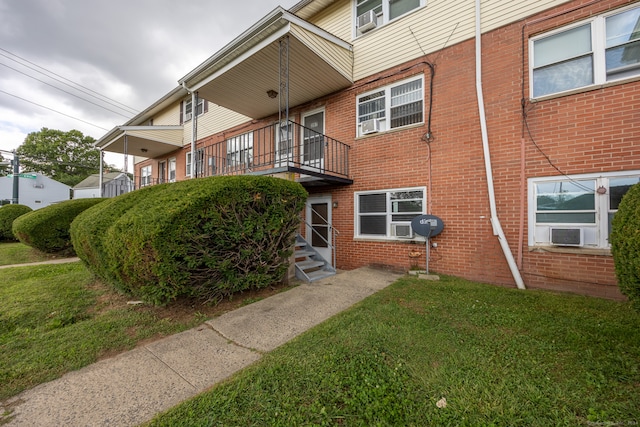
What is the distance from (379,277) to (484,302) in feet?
7.34

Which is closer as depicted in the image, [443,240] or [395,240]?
[443,240]

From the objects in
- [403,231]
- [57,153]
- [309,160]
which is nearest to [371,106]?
[309,160]

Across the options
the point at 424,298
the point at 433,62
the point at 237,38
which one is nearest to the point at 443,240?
the point at 424,298

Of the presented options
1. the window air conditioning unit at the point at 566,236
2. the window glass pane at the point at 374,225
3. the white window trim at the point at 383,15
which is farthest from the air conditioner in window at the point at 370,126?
the window air conditioning unit at the point at 566,236

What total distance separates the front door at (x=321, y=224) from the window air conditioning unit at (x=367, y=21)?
4.85 meters

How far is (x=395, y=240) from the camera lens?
6.78 metres

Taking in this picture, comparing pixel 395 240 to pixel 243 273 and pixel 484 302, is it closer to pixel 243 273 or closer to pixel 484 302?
pixel 484 302

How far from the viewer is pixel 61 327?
144 inches

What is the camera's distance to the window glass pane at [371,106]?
7.15 m

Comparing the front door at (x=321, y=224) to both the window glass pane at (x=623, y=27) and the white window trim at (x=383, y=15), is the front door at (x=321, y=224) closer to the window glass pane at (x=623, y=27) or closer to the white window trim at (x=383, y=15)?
→ the white window trim at (x=383, y=15)

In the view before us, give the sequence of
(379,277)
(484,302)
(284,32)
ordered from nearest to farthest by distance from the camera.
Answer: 1. (484,302)
2. (284,32)
3. (379,277)

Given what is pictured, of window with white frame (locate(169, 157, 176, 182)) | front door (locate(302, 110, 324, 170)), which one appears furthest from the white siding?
window with white frame (locate(169, 157, 176, 182))

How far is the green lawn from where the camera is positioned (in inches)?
105

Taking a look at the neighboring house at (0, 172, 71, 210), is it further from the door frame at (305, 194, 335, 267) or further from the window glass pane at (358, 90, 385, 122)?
the window glass pane at (358, 90, 385, 122)
